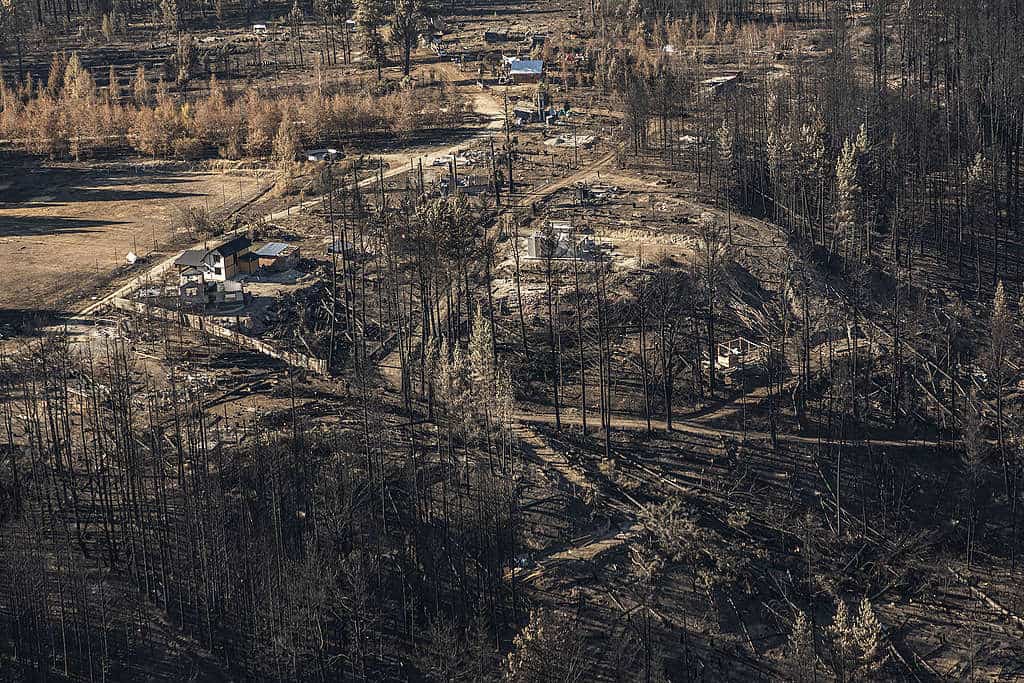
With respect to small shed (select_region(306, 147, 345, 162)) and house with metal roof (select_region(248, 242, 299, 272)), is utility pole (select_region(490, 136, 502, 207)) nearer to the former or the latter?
small shed (select_region(306, 147, 345, 162))

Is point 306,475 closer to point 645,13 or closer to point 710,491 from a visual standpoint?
point 710,491

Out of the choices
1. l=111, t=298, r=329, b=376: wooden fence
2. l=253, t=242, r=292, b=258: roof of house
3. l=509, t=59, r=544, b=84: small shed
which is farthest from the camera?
l=509, t=59, r=544, b=84: small shed

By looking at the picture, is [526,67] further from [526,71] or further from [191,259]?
[191,259]

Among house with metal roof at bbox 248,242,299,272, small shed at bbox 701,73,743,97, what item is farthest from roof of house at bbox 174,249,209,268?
small shed at bbox 701,73,743,97

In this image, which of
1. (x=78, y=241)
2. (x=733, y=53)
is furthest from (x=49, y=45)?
(x=733, y=53)

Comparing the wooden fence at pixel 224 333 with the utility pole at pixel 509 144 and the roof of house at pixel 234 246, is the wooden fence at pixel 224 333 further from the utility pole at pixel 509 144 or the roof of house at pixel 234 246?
the utility pole at pixel 509 144

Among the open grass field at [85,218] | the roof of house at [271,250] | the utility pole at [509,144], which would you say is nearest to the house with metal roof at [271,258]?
the roof of house at [271,250]
